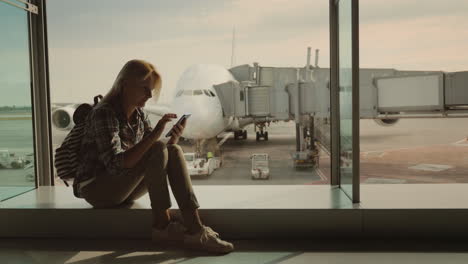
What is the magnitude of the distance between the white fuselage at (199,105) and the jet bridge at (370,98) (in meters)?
0.25

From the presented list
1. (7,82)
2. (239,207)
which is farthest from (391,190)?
(7,82)

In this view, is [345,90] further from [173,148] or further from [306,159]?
[306,159]

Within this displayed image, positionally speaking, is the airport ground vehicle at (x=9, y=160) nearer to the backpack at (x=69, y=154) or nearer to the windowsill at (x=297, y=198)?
the windowsill at (x=297, y=198)

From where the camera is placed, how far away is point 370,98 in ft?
11.9

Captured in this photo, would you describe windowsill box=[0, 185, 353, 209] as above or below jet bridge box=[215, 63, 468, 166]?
below

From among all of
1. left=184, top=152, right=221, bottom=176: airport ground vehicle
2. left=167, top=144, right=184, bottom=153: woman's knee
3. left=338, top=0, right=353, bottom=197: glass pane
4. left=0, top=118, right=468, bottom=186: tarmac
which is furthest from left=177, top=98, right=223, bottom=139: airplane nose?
left=167, top=144, right=184, bottom=153: woman's knee

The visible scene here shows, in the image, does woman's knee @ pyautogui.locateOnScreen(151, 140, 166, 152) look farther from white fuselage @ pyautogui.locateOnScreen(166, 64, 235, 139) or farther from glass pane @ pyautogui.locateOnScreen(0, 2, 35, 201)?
white fuselage @ pyautogui.locateOnScreen(166, 64, 235, 139)

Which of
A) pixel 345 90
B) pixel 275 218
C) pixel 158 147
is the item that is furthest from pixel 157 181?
pixel 345 90

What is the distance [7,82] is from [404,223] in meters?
1.92

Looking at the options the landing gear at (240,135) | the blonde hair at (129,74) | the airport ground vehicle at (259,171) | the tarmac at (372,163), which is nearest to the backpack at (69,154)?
the blonde hair at (129,74)

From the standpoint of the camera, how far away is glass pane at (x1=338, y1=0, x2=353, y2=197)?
1538 mm

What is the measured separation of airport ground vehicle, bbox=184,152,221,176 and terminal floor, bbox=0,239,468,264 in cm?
437

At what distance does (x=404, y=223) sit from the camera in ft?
4.63

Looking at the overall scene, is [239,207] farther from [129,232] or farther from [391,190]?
[391,190]
